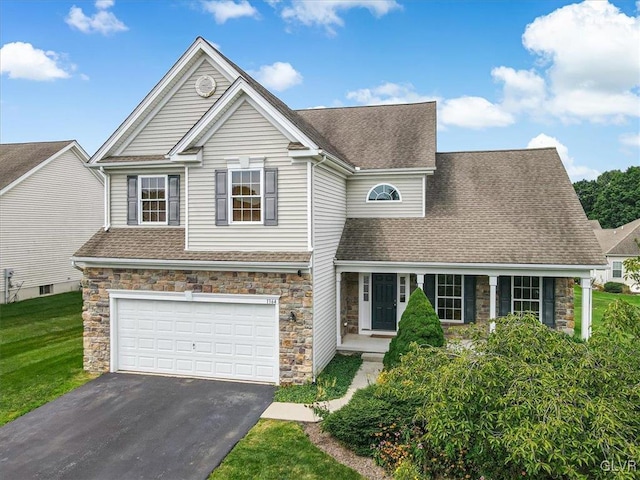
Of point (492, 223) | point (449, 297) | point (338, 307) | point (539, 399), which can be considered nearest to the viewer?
point (539, 399)

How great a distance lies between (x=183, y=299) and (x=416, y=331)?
6.21m

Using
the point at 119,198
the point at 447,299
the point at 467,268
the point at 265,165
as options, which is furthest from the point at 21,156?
the point at 467,268

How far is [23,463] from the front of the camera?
7.60m

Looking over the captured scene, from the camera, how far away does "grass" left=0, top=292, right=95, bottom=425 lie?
10555 mm

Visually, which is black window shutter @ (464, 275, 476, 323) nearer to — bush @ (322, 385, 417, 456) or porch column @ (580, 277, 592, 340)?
porch column @ (580, 277, 592, 340)

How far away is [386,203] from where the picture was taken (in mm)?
15125

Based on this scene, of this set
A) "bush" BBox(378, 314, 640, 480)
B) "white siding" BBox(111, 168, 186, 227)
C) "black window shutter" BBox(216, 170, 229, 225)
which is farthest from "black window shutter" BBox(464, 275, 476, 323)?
"white siding" BBox(111, 168, 186, 227)

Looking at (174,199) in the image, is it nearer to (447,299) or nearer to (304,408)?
(304,408)

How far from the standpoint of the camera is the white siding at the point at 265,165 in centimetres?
1093

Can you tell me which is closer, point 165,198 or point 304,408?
point 304,408

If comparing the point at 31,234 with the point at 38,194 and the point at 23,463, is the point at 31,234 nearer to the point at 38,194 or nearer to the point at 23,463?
the point at 38,194

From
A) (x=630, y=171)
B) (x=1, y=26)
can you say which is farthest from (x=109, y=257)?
(x=630, y=171)

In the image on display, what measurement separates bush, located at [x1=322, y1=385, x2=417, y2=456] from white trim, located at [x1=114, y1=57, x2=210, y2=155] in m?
9.89

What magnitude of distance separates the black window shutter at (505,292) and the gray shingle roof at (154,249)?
7.70m
